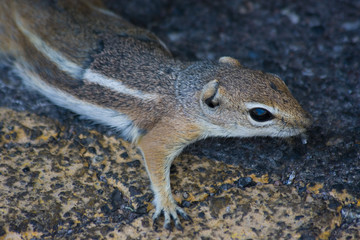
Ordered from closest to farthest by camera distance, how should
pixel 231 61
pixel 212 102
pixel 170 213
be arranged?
1. pixel 170 213
2. pixel 212 102
3. pixel 231 61

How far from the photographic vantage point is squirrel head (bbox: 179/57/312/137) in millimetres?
3367

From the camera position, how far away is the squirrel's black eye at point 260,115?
3.37 m

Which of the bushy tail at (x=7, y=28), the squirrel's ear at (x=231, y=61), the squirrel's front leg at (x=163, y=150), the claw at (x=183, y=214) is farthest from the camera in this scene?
the bushy tail at (x=7, y=28)

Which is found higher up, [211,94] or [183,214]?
[211,94]

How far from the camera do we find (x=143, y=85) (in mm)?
3848

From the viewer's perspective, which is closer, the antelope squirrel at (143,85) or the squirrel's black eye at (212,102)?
the antelope squirrel at (143,85)

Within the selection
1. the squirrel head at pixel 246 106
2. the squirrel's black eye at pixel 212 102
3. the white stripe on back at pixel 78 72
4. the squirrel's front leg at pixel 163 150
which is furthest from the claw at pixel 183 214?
the white stripe on back at pixel 78 72

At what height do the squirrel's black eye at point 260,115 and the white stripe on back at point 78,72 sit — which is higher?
the squirrel's black eye at point 260,115

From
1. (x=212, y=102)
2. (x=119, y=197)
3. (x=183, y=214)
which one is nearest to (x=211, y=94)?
(x=212, y=102)

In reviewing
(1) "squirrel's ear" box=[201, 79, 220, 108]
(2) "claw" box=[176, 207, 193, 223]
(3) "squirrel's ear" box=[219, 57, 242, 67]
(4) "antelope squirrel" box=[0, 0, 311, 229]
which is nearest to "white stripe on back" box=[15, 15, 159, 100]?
(4) "antelope squirrel" box=[0, 0, 311, 229]

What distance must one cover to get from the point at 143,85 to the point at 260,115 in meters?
1.13

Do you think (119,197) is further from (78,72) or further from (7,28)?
(7,28)

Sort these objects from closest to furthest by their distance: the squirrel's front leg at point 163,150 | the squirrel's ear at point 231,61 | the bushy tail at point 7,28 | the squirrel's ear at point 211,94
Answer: the squirrel's front leg at point 163,150 → the squirrel's ear at point 211,94 → the squirrel's ear at point 231,61 → the bushy tail at point 7,28

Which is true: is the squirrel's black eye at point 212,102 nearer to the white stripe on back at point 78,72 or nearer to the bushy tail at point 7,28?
the white stripe on back at point 78,72
